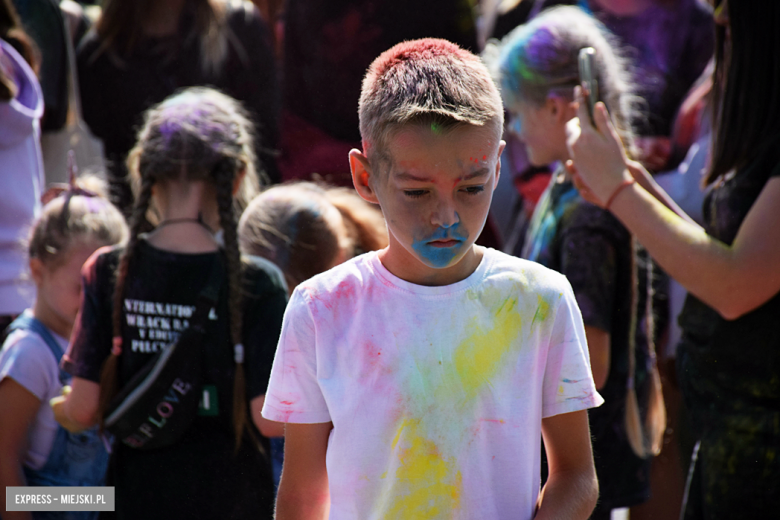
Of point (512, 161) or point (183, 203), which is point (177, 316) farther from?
point (512, 161)

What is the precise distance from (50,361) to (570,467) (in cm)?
188

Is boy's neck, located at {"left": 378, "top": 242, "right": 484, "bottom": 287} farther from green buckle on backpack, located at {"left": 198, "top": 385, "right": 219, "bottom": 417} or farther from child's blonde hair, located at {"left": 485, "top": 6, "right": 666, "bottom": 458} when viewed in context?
child's blonde hair, located at {"left": 485, "top": 6, "right": 666, "bottom": 458}

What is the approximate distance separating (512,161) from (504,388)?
230cm

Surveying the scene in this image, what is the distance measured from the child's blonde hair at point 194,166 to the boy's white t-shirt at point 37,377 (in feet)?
1.57

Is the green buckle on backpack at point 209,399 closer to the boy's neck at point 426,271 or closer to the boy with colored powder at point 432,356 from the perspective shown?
the boy with colored powder at point 432,356

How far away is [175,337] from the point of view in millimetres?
2143

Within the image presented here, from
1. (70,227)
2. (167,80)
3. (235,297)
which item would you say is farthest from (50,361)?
(167,80)

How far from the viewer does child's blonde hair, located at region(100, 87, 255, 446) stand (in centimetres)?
216

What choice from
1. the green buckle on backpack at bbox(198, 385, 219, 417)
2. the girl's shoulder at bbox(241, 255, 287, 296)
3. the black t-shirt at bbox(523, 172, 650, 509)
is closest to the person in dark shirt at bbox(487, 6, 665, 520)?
the black t-shirt at bbox(523, 172, 650, 509)

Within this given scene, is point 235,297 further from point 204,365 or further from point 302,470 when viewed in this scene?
point 302,470

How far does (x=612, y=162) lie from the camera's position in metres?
2.10

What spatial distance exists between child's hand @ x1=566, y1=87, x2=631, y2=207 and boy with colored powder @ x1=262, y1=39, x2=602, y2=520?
2.70ft

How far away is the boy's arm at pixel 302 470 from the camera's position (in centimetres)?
131

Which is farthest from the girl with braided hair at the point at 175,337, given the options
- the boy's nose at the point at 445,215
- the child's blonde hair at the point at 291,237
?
the boy's nose at the point at 445,215
